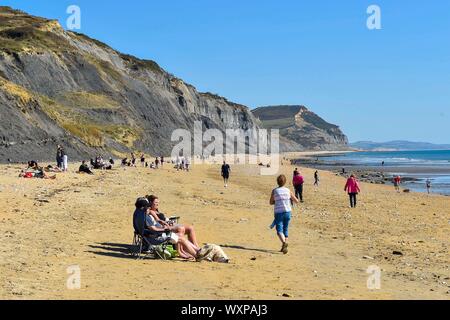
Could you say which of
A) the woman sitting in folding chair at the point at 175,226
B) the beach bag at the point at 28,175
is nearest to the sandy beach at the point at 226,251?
the woman sitting in folding chair at the point at 175,226

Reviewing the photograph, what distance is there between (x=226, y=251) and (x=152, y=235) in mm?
2065

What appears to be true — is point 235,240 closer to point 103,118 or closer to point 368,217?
point 368,217

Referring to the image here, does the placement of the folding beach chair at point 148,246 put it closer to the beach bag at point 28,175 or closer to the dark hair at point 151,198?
the dark hair at point 151,198

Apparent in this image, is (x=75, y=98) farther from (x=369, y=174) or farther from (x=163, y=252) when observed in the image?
(x=163, y=252)

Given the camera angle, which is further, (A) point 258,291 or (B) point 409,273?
(B) point 409,273

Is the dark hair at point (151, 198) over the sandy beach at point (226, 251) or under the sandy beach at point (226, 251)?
over

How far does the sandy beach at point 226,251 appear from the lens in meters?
9.36

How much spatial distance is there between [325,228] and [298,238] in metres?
2.63

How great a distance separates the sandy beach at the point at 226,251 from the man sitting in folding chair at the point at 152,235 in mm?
412

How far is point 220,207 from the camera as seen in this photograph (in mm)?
22922

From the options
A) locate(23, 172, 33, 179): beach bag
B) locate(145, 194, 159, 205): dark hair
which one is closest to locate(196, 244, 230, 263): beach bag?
locate(145, 194, 159, 205): dark hair
